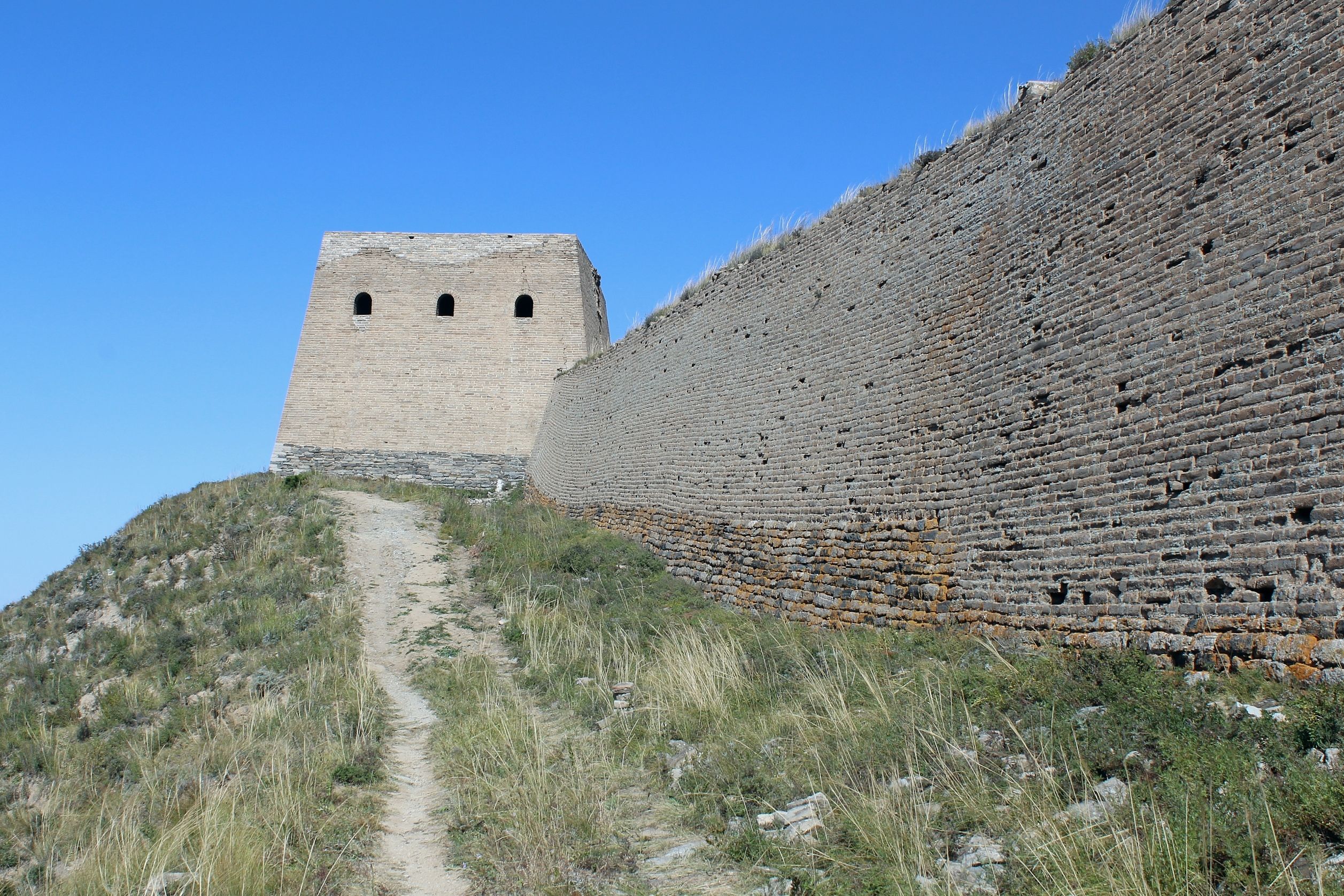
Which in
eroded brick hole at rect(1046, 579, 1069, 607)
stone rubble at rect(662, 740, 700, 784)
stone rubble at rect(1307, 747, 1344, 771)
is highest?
eroded brick hole at rect(1046, 579, 1069, 607)

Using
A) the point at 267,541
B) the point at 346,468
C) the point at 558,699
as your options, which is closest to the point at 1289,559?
the point at 558,699

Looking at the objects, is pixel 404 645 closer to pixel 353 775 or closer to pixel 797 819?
pixel 353 775

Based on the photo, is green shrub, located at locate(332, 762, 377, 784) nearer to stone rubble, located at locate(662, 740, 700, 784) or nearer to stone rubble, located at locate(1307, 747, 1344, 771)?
stone rubble, located at locate(662, 740, 700, 784)

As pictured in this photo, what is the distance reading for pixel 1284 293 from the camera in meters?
5.82

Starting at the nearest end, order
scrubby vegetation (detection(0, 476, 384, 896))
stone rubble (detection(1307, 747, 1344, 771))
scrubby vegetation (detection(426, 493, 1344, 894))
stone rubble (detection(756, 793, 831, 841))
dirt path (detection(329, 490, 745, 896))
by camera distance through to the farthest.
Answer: scrubby vegetation (detection(426, 493, 1344, 894)) → stone rubble (detection(1307, 747, 1344, 771)) → stone rubble (detection(756, 793, 831, 841)) → dirt path (detection(329, 490, 745, 896)) → scrubby vegetation (detection(0, 476, 384, 896))

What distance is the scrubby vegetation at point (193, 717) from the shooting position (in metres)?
4.85

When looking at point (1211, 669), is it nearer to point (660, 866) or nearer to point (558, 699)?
point (660, 866)

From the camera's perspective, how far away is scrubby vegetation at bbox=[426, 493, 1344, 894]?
3.50 m

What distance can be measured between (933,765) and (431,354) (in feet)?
67.2

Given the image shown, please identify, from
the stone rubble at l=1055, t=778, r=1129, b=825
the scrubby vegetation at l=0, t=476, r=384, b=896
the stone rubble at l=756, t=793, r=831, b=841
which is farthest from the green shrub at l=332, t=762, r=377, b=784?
the stone rubble at l=1055, t=778, r=1129, b=825

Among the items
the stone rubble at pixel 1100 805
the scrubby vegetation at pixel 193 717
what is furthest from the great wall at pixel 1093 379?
the scrubby vegetation at pixel 193 717

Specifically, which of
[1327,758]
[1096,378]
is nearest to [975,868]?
[1327,758]

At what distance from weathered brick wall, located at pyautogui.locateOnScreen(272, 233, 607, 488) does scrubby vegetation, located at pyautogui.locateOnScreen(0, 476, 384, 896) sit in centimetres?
576

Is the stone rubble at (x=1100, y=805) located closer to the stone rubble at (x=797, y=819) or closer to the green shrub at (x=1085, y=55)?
the stone rubble at (x=797, y=819)
